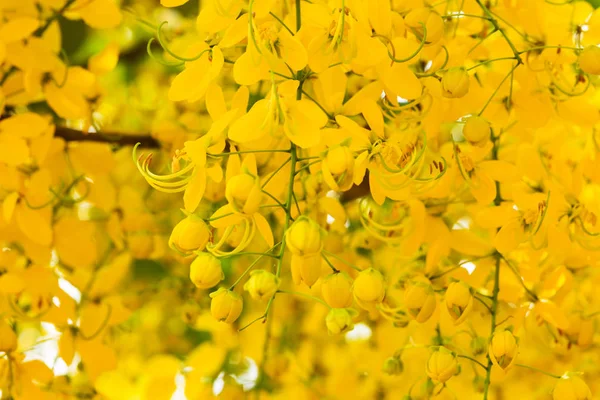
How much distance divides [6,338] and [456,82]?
0.48 meters

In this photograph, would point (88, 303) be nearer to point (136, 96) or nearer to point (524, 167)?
point (136, 96)

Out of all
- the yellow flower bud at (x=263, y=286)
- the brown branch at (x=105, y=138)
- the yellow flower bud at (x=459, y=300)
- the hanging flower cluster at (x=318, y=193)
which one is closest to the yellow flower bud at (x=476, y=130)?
the hanging flower cluster at (x=318, y=193)

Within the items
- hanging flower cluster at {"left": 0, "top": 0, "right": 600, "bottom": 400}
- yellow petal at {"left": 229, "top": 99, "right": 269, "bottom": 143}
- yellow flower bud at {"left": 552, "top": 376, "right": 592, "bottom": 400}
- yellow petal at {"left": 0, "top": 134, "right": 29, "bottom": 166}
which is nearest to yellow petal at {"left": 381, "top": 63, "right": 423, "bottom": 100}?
hanging flower cluster at {"left": 0, "top": 0, "right": 600, "bottom": 400}

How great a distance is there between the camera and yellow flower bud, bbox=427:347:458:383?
0.67m

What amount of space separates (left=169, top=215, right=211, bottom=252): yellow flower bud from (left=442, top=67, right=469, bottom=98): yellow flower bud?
0.22 metres

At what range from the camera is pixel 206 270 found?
1.98ft

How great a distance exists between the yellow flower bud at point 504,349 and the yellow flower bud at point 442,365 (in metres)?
0.03

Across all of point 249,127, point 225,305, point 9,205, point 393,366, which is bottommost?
point 393,366

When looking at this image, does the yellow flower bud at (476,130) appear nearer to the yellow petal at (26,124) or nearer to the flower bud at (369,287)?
the flower bud at (369,287)

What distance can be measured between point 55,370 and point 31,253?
13 centimetres

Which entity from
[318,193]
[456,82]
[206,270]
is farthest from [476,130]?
[206,270]

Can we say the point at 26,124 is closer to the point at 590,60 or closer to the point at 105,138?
the point at 105,138

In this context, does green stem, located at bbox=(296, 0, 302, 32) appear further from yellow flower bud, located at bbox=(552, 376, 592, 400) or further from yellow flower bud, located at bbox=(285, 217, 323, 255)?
yellow flower bud, located at bbox=(552, 376, 592, 400)

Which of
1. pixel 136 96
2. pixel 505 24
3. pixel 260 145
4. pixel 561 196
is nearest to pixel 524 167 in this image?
pixel 561 196
